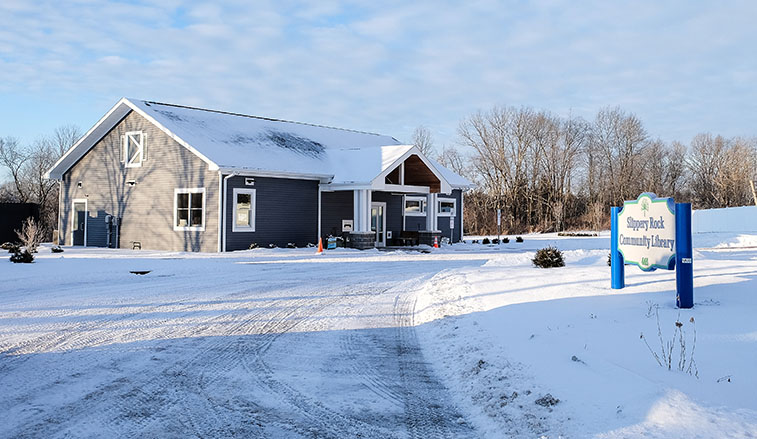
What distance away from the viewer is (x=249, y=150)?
2548 cm

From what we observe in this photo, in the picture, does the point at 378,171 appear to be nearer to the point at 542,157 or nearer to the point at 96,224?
the point at 96,224

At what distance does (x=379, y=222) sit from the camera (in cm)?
2986

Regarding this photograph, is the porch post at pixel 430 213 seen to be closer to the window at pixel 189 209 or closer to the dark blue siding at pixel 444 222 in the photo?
the dark blue siding at pixel 444 222

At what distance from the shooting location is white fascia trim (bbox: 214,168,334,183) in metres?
22.9

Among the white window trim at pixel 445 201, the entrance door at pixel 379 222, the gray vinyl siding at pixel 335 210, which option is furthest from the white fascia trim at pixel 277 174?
the white window trim at pixel 445 201

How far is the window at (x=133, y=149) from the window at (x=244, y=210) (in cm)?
570

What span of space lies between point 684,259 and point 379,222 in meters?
22.1

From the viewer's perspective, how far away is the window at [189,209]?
23844 mm

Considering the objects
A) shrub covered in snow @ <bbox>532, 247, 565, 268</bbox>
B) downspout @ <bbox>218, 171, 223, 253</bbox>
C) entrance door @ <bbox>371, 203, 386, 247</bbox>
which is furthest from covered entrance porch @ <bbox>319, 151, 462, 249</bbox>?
shrub covered in snow @ <bbox>532, 247, 565, 268</bbox>

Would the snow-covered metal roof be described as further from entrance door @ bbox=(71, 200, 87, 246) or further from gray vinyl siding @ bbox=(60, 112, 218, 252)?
entrance door @ bbox=(71, 200, 87, 246)

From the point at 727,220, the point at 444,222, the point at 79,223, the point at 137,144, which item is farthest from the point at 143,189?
the point at 727,220

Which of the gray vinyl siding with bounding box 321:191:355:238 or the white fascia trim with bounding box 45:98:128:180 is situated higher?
the white fascia trim with bounding box 45:98:128:180

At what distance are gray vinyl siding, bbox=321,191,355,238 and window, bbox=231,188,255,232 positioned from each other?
3812 millimetres

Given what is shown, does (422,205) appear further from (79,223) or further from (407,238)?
(79,223)
